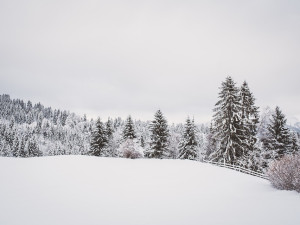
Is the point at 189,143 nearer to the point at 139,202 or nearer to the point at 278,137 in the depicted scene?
the point at 278,137

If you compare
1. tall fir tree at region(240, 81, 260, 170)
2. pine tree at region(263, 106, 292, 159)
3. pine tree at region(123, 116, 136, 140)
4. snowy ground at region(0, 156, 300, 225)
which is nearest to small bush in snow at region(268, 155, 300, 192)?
snowy ground at region(0, 156, 300, 225)

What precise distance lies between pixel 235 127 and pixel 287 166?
1603cm

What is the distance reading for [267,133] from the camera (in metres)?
30.5

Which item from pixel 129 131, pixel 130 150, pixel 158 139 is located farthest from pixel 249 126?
pixel 129 131

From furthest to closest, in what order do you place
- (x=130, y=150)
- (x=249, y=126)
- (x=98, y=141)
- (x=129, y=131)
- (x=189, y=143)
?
(x=129, y=131) < (x=98, y=141) < (x=189, y=143) < (x=130, y=150) < (x=249, y=126)

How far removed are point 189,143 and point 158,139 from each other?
6.94 meters

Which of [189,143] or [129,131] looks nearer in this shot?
[189,143]

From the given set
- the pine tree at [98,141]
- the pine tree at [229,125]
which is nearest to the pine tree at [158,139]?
the pine tree at [98,141]

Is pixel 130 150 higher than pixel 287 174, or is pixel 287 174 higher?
pixel 130 150

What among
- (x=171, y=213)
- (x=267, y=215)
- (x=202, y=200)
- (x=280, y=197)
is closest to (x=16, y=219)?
(x=171, y=213)

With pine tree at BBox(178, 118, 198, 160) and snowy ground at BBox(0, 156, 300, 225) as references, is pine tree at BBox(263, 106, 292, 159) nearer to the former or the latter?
snowy ground at BBox(0, 156, 300, 225)

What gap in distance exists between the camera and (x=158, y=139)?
42.0m

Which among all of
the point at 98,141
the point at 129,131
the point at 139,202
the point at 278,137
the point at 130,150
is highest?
the point at 129,131

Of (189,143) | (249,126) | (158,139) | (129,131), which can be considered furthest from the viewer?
(129,131)
